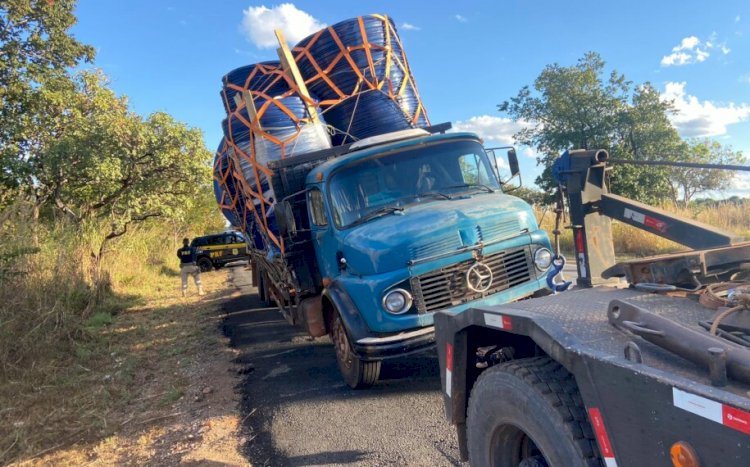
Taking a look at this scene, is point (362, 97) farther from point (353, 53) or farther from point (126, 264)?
point (126, 264)

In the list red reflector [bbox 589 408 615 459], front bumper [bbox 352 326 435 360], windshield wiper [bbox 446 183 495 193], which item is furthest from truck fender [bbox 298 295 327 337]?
red reflector [bbox 589 408 615 459]

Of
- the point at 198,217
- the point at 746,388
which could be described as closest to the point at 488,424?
the point at 746,388

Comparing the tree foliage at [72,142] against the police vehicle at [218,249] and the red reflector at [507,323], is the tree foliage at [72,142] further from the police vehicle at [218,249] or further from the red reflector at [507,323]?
the red reflector at [507,323]

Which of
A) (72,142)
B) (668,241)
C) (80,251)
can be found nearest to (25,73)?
(72,142)

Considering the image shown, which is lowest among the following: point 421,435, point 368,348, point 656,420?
point 421,435

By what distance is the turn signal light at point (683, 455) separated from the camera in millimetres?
1412

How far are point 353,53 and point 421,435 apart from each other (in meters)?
5.46

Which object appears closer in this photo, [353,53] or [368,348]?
[368,348]

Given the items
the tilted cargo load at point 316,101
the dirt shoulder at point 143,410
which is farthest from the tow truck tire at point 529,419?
the tilted cargo load at point 316,101

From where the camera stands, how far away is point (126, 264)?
572 inches

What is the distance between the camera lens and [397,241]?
177 inches

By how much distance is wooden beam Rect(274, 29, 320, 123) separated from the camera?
693cm

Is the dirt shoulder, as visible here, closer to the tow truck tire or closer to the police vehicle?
the tow truck tire

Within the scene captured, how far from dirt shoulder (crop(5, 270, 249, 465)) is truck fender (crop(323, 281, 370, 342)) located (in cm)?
132
